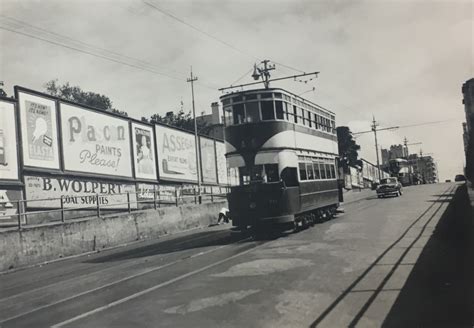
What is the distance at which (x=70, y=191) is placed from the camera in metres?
21.3

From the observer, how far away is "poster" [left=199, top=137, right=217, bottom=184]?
117 feet

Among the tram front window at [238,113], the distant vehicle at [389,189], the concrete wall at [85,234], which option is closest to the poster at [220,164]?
the distant vehicle at [389,189]

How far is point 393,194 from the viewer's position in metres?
36.1

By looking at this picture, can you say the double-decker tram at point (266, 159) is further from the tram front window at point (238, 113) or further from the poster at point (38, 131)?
the poster at point (38, 131)

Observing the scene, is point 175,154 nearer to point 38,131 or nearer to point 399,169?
point 38,131

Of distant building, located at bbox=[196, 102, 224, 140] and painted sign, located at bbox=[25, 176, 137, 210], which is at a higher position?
distant building, located at bbox=[196, 102, 224, 140]

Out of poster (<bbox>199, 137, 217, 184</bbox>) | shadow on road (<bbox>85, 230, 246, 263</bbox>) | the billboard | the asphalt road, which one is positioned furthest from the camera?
poster (<bbox>199, 137, 217, 184</bbox>)

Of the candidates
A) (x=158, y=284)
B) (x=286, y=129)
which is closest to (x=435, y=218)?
(x=286, y=129)

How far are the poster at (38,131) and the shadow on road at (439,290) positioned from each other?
1578 centimetres

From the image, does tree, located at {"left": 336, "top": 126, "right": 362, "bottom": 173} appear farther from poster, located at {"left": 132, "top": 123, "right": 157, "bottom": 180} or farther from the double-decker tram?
the double-decker tram

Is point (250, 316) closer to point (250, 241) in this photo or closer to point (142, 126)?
point (250, 241)

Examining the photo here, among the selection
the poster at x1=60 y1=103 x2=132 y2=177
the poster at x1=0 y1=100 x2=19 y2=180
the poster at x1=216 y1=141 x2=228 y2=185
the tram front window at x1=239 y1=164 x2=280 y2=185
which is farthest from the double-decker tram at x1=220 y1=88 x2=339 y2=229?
the poster at x1=216 y1=141 x2=228 y2=185

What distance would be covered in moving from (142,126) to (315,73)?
1092 centimetres

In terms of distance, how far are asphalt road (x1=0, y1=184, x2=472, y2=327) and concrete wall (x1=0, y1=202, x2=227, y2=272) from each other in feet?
2.51
